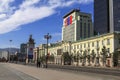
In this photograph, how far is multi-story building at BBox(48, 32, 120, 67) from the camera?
99.8 m

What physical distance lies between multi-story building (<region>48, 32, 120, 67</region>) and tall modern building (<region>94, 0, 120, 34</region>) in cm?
2562

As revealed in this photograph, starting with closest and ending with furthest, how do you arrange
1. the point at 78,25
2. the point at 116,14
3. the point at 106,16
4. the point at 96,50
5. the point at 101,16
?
the point at 96,50 → the point at 116,14 → the point at 106,16 → the point at 101,16 → the point at 78,25

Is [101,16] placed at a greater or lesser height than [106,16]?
greater

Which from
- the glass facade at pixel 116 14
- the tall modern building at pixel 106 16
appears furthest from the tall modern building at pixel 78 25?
the glass facade at pixel 116 14

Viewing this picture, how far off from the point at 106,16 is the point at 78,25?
28.4m

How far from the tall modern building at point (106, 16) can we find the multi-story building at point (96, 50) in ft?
84.1

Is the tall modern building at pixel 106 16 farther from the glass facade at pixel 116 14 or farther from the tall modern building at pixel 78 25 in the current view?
the tall modern building at pixel 78 25

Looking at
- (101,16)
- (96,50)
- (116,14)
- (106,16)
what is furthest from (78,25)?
(96,50)

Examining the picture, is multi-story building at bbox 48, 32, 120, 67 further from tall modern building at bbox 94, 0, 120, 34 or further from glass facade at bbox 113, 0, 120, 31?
glass facade at bbox 113, 0, 120, 31

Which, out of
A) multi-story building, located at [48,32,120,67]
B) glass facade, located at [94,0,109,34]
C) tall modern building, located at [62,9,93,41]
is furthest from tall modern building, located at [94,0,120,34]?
multi-story building, located at [48,32,120,67]

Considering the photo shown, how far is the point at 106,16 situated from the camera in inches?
6196

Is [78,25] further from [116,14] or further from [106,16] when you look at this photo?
[116,14]

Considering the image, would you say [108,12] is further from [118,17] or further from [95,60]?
[95,60]

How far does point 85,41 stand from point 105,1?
4379 cm
